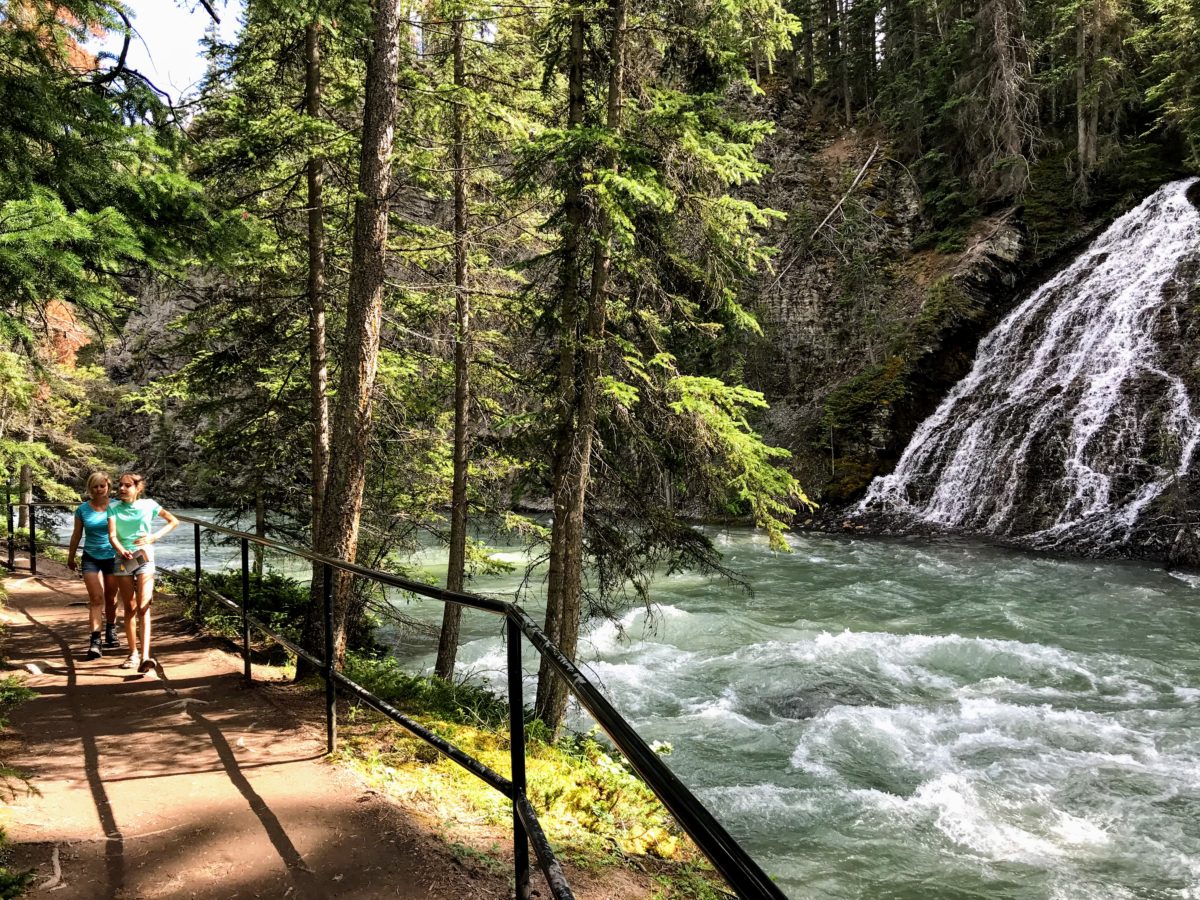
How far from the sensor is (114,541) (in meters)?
6.45

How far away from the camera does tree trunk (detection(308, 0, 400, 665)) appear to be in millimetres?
6246

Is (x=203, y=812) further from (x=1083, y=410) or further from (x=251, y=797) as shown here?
(x=1083, y=410)

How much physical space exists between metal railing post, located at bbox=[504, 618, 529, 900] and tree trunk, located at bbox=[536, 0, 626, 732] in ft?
17.4

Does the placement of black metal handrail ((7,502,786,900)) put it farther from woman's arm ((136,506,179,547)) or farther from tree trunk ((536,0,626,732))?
tree trunk ((536,0,626,732))

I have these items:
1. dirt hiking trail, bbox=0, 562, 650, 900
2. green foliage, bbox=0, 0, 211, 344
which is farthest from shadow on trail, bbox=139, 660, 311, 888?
green foliage, bbox=0, 0, 211, 344

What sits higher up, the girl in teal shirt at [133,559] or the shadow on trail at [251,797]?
the girl in teal shirt at [133,559]

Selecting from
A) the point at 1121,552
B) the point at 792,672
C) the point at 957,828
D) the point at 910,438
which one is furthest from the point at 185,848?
the point at 910,438

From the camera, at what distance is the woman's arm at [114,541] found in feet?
21.2

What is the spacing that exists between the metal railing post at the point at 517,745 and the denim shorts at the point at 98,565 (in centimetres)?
608

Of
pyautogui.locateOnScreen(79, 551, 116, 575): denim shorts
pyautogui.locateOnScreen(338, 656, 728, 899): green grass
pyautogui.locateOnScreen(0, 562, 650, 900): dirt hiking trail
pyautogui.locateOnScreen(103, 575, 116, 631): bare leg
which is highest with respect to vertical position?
pyautogui.locateOnScreen(79, 551, 116, 575): denim shorts

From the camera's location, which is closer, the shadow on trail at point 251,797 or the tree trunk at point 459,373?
the shadow on trail at point 251,797

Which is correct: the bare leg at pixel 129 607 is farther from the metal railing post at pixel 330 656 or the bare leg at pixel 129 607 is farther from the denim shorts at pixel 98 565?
the metal railing post at pixel 330 656

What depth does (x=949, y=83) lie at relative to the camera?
33062mm

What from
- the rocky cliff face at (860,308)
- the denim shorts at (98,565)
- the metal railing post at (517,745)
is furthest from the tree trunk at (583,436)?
the rocky cliff face at (860,308)
